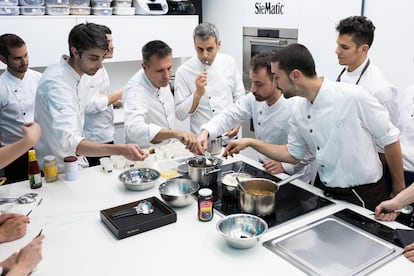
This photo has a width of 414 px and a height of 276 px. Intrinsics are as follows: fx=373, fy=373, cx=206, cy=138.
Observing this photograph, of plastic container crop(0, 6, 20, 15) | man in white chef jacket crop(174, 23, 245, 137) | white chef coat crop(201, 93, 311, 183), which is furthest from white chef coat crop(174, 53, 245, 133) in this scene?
plastic container crop(0, 6, 20, 15)

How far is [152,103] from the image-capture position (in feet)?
8.29

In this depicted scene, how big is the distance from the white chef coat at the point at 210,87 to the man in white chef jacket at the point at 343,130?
1.06 metres

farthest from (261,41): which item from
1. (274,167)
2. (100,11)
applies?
(274,167)

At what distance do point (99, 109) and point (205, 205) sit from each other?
1.70m

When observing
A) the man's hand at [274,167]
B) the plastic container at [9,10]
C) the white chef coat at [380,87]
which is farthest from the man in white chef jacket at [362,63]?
the plastic container at [9,10]

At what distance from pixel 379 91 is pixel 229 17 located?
2.19 meters

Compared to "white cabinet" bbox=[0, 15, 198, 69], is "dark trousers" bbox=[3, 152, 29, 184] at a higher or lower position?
lower

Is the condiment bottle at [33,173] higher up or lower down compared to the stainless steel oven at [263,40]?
lower down

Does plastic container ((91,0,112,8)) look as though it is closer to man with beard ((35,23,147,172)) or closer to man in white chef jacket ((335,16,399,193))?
man with beard ((35,23,147,172))

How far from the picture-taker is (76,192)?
1848mm

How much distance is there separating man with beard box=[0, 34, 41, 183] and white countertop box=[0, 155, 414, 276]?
1.08 meters

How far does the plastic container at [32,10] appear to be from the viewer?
10.5 feet

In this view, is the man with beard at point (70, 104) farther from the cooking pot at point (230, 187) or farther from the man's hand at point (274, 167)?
the man's hand at point (274, 167)

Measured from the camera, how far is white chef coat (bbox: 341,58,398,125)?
7.54ft
